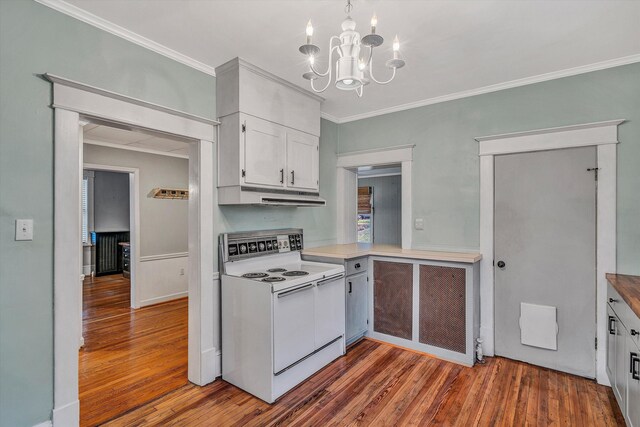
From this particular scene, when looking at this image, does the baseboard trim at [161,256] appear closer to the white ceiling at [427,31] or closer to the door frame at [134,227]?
the door frame at [134,227]

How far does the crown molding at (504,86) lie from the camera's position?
263 centimetres

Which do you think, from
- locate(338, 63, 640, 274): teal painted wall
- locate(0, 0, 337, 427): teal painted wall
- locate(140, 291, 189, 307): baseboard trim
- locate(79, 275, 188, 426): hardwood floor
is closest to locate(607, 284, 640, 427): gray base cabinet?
locate(338, 63, 640, 274): teal painted wall

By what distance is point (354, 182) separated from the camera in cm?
443

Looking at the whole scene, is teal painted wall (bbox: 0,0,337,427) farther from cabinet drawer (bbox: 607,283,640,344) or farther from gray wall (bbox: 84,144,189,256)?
cabinet drawer (bbox: 607,283,640,344)

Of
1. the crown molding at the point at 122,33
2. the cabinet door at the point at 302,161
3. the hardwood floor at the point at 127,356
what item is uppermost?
the crown molding at the point at 122,33

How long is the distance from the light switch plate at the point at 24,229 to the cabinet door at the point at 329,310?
1968 mm

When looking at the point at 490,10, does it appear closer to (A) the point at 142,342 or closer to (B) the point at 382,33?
(B) the point at 382,33

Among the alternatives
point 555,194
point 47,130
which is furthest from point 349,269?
point 47,130

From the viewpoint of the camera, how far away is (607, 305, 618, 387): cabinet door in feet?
7.47

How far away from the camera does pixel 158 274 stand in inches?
199

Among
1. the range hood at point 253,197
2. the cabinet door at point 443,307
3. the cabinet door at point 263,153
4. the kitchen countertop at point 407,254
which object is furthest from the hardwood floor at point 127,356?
the cabinet door at point 443,307

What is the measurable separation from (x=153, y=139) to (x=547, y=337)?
16.3ft

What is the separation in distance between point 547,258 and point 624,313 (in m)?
0.91

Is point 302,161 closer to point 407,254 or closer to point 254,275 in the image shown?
point 254,275
